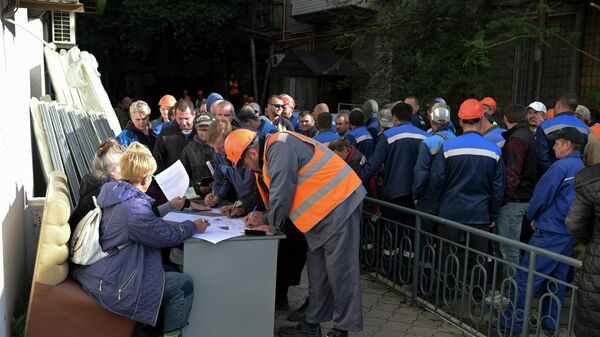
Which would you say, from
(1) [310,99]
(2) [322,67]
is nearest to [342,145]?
(2) [322,67]

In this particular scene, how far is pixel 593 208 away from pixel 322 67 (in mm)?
13600

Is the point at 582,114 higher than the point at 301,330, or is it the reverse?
the point at 582,114

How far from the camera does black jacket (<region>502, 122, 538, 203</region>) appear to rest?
4.82 m

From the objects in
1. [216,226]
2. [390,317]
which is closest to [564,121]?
[390,317]

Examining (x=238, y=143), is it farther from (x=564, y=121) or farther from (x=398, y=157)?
(x=564, y=121)

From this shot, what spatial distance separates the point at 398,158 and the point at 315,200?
2.08m

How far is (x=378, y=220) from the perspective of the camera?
5.46 meters

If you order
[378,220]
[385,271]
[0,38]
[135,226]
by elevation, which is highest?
[0,38]

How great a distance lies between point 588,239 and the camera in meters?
2.92

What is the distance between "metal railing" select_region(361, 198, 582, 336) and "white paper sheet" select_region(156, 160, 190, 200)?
2.06 meters

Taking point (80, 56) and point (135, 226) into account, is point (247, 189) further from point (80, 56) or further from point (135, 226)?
point (80, 56)

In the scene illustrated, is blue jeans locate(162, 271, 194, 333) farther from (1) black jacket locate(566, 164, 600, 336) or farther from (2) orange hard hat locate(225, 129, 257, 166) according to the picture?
(1) black jacket locate(566, 164, 600, 336)

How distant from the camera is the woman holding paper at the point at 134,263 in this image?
3240mm

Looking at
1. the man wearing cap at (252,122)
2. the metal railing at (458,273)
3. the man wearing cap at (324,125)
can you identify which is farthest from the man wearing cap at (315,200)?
the man wearing cap at (324,125)
